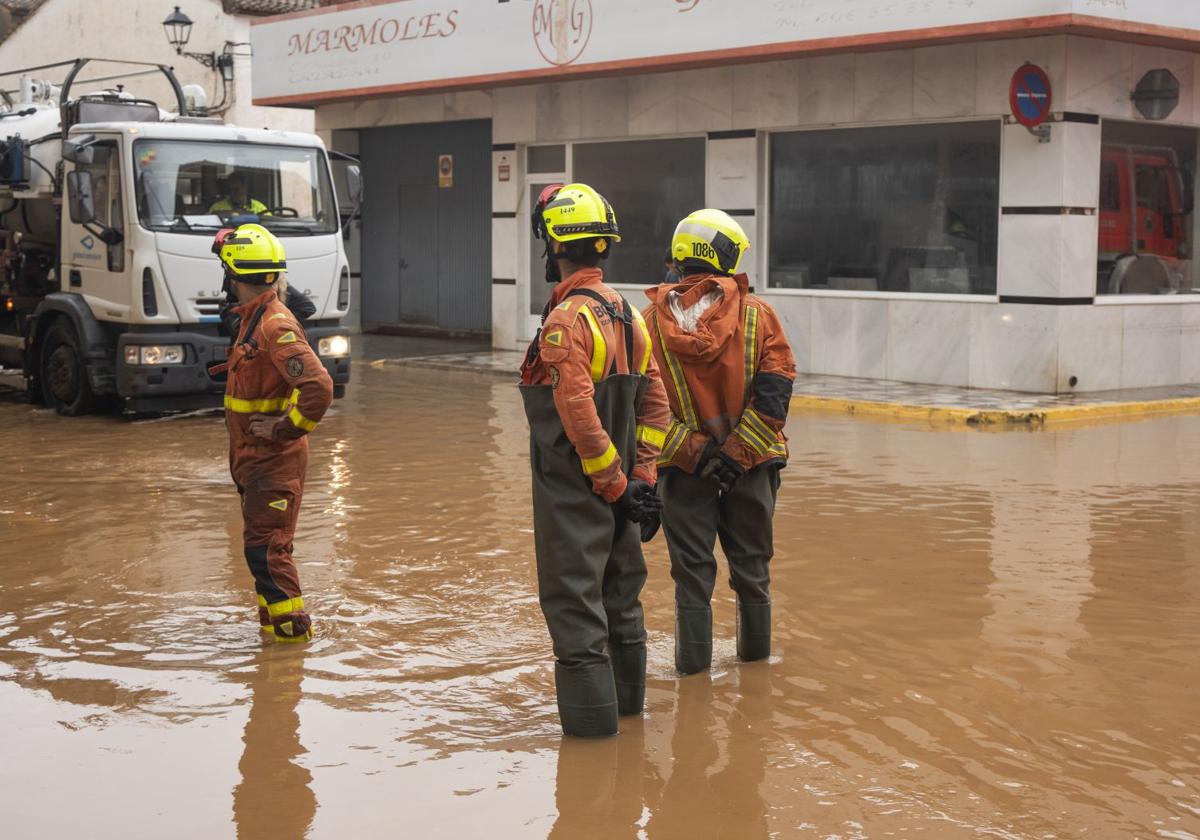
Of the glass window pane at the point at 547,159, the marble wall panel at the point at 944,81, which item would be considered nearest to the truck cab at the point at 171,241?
the marble wall panel at the point at 944,81

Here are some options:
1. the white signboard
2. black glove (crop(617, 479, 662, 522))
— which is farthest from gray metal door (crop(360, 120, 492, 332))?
black glove (crop(617, 479, 662, 522))

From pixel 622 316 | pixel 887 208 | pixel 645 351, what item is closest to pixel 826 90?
pixel 887 208

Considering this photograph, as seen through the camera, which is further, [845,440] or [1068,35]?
[1068,35]

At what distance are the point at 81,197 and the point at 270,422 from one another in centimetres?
783

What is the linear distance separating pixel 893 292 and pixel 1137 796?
40.0 ft

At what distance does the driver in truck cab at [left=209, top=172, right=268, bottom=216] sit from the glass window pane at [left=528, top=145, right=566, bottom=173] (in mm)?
6773

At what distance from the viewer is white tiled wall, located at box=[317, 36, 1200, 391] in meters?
15.0

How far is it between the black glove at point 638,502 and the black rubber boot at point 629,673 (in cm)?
50

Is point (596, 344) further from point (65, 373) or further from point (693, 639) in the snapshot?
point (65, 373)

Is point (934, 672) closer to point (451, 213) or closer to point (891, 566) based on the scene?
point (891, 566)

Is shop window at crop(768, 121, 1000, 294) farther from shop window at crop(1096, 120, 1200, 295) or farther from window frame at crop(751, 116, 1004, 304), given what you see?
shop window at crop(1096, 120, 1200, 295)

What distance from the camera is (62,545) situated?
8.62 metres

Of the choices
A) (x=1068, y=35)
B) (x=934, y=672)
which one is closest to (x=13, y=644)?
(x=934, y=672)

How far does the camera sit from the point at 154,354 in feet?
44.0
